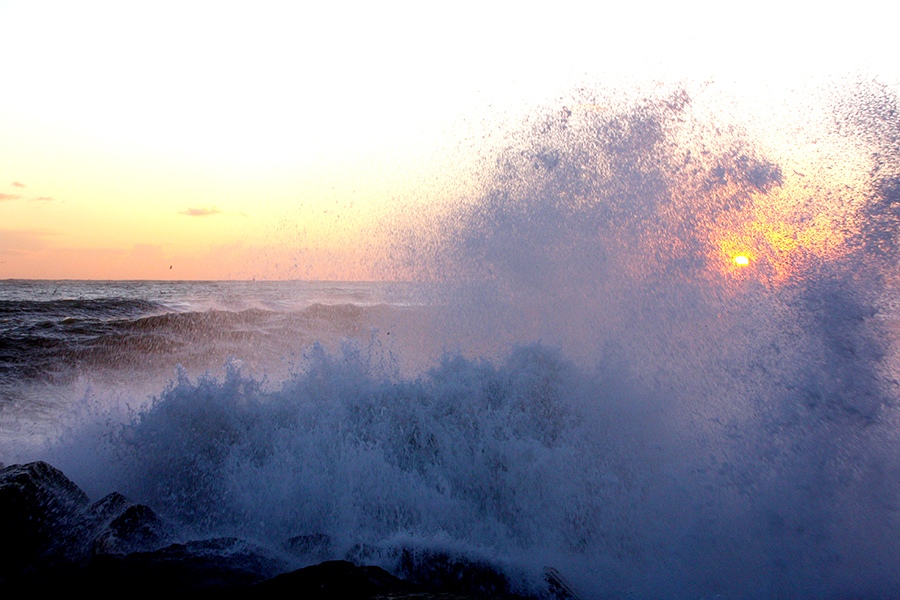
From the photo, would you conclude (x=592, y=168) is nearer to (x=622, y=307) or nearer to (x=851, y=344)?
(x=622, y=307)

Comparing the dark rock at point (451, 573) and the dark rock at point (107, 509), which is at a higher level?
the dark rock at point (107, 509)

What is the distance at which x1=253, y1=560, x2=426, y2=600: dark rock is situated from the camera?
2373 mm

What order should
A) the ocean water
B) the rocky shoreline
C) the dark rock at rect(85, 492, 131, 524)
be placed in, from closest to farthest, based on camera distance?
the rocky shoreline, the dark rock at rect(85, 492, 131, 524), the ocean water

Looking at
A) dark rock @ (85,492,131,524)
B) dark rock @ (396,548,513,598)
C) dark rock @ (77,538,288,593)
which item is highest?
dark rock @ (85,492,131,524)

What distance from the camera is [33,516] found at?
10.00ft

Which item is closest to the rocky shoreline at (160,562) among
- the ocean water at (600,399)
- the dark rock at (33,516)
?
the dark rock at (33,516)

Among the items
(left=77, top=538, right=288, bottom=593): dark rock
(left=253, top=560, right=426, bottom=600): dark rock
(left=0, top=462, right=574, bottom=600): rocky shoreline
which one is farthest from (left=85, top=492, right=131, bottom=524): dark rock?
(left=253, top=560, right=426, bottom=600): dark rock

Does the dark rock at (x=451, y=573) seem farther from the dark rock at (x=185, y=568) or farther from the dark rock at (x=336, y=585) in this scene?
the dark rock at (x=185, y=568)

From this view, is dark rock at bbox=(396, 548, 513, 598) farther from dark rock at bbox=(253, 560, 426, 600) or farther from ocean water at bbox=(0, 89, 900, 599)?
dark rock at bbox=(253, 560, 426, 600)

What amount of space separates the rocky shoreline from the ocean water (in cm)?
23

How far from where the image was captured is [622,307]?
6742 mm

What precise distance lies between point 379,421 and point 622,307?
3974mm

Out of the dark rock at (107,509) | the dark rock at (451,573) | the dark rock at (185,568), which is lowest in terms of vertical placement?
the dark rock at (451,573)

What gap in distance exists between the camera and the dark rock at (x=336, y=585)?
237cm
